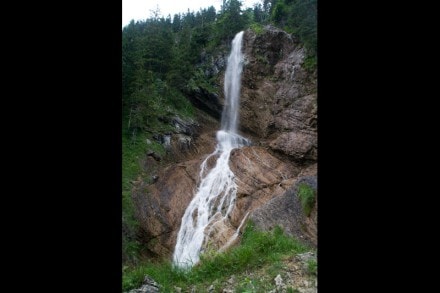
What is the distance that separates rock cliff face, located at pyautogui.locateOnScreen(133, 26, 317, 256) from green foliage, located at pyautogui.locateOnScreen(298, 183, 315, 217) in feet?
0.62

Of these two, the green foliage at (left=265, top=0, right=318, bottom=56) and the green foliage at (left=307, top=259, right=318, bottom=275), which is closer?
the green foliage at (left=307, top=259, right=318, bottom=275)

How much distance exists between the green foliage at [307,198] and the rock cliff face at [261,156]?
190 mm

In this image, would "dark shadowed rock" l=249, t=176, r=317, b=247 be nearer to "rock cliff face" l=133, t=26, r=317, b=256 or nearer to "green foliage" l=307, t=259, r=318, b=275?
"rock cliff face" l=133, t=26, r=317, b=256

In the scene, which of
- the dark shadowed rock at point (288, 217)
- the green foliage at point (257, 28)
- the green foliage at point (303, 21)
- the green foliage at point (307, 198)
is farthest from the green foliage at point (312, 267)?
the green foliage at point (257, 28)

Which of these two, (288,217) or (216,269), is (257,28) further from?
(216,269)

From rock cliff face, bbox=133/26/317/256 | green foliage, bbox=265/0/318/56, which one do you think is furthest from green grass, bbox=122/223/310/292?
green foliage, bbox=265/0/318/56

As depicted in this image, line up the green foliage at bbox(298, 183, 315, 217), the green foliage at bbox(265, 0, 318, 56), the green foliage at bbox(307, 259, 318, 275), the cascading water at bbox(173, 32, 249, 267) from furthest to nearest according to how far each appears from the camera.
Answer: the green foliage at bbox(265, 0, 318, 56), the cascading water at bbox(173, 32, 249, 267), the green foliage at bbox(298, 183, 315, 217), the green foliage at bbox(307, 259, 318, 275)

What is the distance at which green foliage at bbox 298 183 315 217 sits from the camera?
547 inches

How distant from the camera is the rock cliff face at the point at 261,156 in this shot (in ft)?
48.1

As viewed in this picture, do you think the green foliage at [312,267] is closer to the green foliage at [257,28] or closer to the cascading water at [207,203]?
the cascading water at [207,203]
